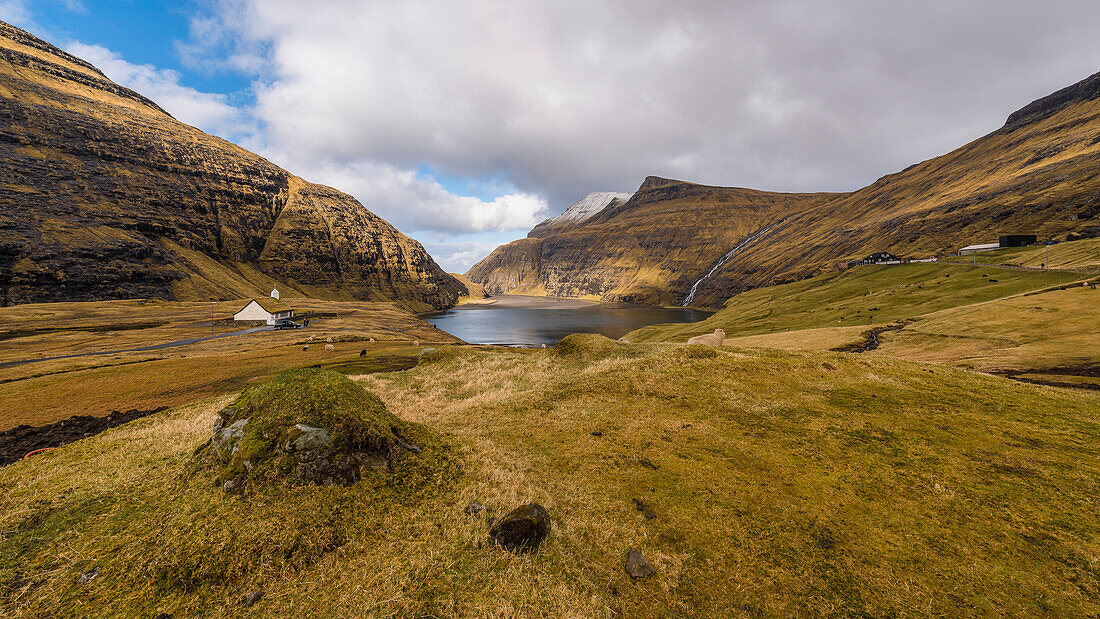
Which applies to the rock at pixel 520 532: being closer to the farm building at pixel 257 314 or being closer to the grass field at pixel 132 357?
the grass field at pixel 132 357

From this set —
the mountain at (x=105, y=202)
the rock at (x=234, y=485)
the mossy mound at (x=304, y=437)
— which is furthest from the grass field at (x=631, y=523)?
the mountain at (x=105, y=202)

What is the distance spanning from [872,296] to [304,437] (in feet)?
342

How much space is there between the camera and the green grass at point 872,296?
5756 cm

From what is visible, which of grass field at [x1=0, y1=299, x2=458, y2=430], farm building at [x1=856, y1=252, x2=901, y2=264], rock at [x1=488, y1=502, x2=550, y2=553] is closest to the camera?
rock at [x1=488, y1=502, x2=550, y2=553]

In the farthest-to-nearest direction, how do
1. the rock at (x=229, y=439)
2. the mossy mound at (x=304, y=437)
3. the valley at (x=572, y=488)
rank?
the rock at (x=229, y=439) → the mossy mound at (x=304, y=437) → the valley at (x=572, y=488)

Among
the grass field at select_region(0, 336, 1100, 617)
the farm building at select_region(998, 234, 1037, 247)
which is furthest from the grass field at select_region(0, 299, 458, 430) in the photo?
the farm building at select_region(998, 234, 1037, 247)

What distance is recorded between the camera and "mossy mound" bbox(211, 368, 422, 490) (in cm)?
786

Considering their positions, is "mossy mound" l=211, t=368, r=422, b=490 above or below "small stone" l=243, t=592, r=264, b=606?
above

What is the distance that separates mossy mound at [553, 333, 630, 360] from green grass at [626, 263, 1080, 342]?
5888 centimetres

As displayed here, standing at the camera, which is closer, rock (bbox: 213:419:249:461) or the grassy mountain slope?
rock (bbox: 213:419:249:461)

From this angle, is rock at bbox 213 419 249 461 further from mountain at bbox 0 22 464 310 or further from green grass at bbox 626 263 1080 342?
mountain at bbox 0 22 464 310

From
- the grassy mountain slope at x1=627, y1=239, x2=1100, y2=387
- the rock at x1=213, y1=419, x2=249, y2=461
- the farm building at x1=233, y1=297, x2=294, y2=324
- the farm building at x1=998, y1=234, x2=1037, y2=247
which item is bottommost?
the grassy mountain slope at x1=627, y1=239, x2=1100, y2=387

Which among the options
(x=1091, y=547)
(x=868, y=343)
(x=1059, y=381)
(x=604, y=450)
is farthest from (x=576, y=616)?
(x=868, y=343)

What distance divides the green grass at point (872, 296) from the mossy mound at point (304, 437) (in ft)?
247
